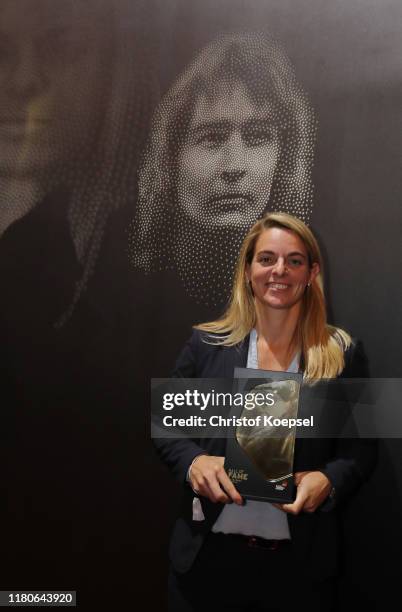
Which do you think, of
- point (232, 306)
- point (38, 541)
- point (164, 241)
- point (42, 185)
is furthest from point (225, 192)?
point (38, 541)

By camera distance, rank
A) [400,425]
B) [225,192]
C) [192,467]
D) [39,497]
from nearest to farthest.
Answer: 1. [192,467]
2. [400,425]
3. [225,192]
4. [39,497]

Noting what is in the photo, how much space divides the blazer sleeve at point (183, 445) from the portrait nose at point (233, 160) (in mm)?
632

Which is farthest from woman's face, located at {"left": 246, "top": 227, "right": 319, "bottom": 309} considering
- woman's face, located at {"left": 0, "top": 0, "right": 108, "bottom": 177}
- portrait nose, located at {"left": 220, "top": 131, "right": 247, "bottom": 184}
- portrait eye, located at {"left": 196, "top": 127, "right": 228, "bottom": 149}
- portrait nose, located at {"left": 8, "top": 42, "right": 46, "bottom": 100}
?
portrait nose, located at {"left": 8, "top": 42, "right": 46, "bottom": 100}

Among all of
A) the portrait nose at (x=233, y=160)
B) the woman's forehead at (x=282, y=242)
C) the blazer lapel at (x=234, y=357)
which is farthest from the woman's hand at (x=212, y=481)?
the portrait nose at (x=233, y=160)

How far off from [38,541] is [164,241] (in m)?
1.35

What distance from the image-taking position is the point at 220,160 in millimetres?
2443

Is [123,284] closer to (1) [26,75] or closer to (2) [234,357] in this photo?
(2) [234,357]

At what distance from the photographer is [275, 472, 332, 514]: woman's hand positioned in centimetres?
194

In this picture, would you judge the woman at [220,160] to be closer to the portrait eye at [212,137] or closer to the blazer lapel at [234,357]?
the portrait eye at [212,137]

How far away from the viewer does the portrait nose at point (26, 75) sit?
265cm

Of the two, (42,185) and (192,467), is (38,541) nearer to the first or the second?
(192,467)

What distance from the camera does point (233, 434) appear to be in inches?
81.0

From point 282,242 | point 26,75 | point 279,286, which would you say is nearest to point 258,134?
point 282,242

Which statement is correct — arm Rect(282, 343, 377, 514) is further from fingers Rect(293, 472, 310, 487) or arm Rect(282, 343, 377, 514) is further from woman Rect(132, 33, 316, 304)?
woman Rect(132, 33, 316, 304)
